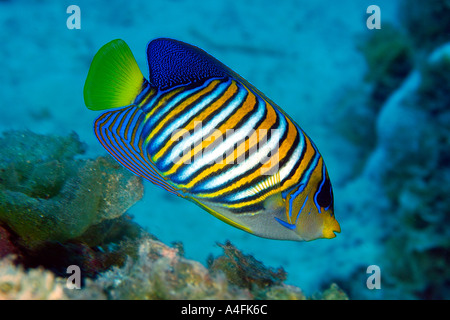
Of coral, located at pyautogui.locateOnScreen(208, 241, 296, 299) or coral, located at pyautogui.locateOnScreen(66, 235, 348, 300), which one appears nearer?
coral, located at pyautogui.locateOnScreen(66, 235, 348, 300)

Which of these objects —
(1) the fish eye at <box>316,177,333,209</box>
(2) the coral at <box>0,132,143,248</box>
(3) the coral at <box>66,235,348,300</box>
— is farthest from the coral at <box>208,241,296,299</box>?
(2) the coral at <box>0,132,143,248</box>

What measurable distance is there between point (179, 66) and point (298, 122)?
4.47m

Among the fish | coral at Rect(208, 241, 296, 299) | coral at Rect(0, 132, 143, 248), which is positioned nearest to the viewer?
the fish

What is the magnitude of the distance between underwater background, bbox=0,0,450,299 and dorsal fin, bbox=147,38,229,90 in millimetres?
538

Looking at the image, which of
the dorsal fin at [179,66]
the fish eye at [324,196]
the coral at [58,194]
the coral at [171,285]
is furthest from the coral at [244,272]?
the dorsal fin at [179,66]

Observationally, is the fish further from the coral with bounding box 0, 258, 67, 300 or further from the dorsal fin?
the coral with bounding box 0, 258, 67, 300

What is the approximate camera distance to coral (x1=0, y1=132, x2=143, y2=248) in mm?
1428

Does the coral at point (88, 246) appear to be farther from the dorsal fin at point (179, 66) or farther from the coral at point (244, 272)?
the dorsal fin at point (179, 66)

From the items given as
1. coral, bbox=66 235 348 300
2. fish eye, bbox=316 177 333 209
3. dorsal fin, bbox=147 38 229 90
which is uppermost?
dorsal fin, bbox=147 38 229 90

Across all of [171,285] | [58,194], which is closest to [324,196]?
[171,285]

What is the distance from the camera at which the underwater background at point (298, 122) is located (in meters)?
1.58

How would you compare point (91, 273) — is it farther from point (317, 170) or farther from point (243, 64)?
point (243, 64)

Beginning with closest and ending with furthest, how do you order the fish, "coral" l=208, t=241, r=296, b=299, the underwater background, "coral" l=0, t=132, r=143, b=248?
1. the fish
2. "coral" l=208, t=241, r=296, b=299
3. "coral" l=0, t=132, r=143, b=248
4. the underwater background
